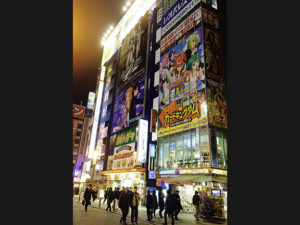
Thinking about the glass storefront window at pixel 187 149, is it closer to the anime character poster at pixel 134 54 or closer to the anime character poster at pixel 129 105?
the anime character poster at pixel 129 105

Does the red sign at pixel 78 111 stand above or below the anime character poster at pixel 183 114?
above

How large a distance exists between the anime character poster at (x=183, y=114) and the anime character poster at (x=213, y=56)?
254 cm

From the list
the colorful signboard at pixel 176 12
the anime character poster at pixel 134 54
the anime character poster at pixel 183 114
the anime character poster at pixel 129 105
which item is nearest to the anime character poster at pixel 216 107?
the anime character poster at pixel 183 114

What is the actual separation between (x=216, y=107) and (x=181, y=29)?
11209mm

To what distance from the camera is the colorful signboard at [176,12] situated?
78.6 feet

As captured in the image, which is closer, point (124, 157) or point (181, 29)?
point (181, 29)

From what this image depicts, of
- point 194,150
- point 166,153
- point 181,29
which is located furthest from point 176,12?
point 194,150

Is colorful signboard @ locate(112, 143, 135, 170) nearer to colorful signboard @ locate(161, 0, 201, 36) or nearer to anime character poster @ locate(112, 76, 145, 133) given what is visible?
anime character poster @ locate(112, 76, 145, 133)

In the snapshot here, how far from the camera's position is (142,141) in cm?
2541

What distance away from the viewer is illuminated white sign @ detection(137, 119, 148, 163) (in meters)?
24.4

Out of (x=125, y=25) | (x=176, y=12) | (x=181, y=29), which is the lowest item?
(x=181, y=29)

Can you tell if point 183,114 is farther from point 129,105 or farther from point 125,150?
point 129,105

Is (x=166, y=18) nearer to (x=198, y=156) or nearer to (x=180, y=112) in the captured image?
(x=180, y=112)

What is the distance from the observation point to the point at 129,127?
3031 centimetres
